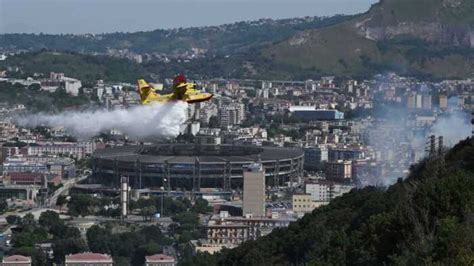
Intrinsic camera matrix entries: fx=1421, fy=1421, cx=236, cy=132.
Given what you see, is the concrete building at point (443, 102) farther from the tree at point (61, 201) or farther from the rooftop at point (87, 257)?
the rooftop at point (87, 257)

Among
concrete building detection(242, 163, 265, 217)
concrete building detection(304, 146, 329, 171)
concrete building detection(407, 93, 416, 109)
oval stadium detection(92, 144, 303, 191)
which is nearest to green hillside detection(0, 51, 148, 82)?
concrete building detection(407, 93, 416, 109)

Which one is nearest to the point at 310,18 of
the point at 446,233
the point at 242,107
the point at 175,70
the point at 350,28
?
the point at 350,28

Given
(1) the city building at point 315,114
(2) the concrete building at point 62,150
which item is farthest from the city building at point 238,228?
(1) the city building at point 315,114

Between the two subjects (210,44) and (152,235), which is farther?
(210,44)

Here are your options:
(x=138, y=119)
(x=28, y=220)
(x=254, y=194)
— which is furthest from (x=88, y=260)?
(x=254, y=194)

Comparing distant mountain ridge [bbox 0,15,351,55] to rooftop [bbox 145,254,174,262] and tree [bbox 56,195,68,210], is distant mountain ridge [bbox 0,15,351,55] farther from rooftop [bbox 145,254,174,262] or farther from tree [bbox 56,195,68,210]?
rooftop [bbox 145,254,174,262]

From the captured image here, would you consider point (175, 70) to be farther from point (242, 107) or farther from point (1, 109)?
point (1, 109)
